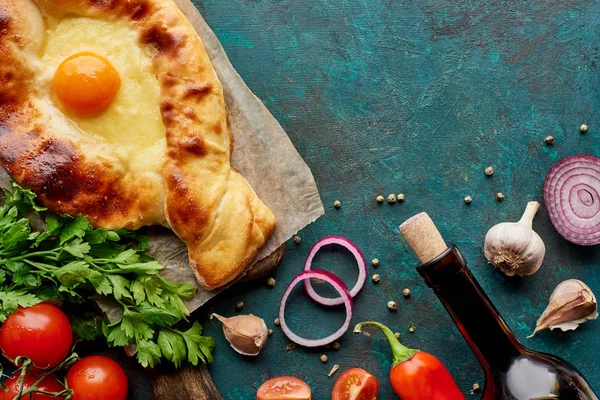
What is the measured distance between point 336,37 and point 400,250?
142 cm

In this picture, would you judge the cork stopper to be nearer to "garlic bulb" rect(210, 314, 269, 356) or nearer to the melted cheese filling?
"garlic bulb" rect(210, 314, 269, 356)

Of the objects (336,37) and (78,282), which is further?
(336,37)

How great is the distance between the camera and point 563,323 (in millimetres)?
4145

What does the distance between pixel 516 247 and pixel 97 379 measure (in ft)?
8.55

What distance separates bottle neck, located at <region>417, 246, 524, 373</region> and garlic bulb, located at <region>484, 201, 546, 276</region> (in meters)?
0.49

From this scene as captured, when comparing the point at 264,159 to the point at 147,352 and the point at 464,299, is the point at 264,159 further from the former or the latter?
the point at 464,299

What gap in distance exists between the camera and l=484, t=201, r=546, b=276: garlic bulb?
406cm

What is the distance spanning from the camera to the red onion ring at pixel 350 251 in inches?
167

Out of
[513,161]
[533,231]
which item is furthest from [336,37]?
[533,231]

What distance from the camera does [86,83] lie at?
367 centimetres


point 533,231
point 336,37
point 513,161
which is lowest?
point 533,231

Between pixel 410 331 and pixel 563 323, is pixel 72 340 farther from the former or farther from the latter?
pixel 563 323

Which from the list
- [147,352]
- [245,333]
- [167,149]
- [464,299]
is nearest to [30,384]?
[147,352]

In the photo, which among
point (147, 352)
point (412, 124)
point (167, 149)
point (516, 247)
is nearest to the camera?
point (167, 149)
